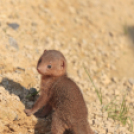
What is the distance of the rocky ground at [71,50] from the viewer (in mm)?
4500

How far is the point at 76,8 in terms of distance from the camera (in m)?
8.37

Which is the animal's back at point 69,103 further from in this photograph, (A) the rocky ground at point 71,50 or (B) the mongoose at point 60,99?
(A) the rocky ground at point 71,50

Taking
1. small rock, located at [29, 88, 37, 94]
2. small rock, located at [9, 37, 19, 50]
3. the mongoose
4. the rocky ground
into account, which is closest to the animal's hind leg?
the mongoose

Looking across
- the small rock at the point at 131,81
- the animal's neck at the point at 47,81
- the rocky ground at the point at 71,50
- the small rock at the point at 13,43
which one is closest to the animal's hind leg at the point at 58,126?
the rocky ground at the point at 71,50

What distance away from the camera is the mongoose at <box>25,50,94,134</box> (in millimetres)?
3773

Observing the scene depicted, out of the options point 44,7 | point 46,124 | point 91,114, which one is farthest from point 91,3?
point 46,124

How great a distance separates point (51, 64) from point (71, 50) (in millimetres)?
2773

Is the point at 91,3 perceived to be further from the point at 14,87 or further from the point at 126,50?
the point at 14,87

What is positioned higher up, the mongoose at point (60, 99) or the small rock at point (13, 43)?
the small rock at point (13, 43)

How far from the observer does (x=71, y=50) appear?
22.6ft

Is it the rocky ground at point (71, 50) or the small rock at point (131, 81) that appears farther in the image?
the small rock at point (131, 81)

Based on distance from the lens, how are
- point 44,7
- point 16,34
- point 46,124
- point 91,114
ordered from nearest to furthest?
1. point 46,124
2. point 91,114
3. point 16,34
4. point 44,7

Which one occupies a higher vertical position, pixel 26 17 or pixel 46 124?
pixel 26 17

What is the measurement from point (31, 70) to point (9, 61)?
550 mm
